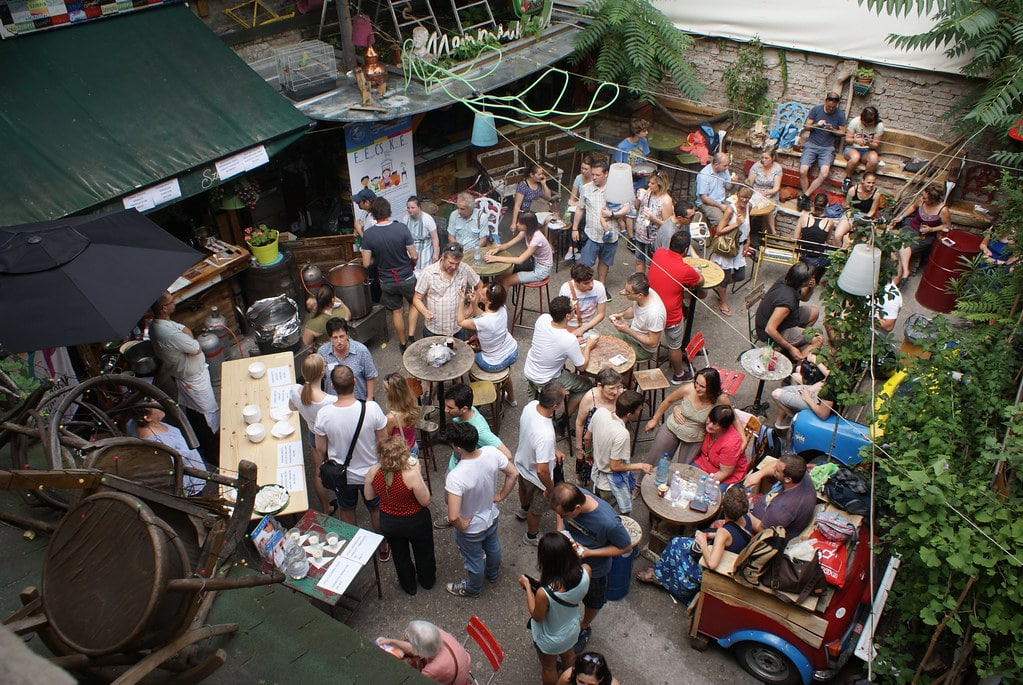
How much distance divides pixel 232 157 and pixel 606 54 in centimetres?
673

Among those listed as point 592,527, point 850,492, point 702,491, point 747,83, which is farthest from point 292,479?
point 747,83

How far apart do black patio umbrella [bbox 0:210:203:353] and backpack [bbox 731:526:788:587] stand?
4.54 m

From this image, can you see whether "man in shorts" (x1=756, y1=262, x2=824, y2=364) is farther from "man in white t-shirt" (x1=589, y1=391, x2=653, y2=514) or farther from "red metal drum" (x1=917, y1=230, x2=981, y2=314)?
"red metal drum" (x1=917, y1=230, x2=981, y2=314)

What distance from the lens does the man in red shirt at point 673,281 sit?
804 cm

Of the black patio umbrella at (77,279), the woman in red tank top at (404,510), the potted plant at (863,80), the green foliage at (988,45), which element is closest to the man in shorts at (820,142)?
the potted plant at (863,80)

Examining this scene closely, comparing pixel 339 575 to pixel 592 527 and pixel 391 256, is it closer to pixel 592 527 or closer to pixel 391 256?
pixel 592 527

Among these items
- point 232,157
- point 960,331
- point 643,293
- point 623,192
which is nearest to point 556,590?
point 643,293

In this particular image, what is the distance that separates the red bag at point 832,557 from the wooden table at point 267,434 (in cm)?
392

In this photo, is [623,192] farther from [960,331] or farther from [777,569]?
[777,569]

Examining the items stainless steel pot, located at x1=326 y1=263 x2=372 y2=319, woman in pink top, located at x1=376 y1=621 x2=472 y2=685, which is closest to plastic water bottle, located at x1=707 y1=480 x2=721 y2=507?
woman in pink top, located at x1=376 y1=621 x2=472 y2=685

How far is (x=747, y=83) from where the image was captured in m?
12.3

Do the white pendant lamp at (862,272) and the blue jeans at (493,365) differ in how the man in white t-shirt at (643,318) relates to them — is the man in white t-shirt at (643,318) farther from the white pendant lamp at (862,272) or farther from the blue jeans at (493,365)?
the white pendant lamp at (862,272)

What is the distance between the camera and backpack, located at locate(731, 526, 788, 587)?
5031 mm

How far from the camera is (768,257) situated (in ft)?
33.7
